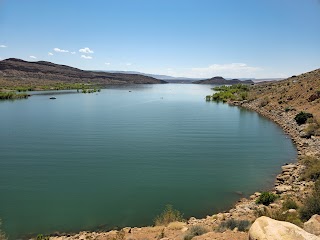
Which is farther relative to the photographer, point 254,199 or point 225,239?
point 254,199

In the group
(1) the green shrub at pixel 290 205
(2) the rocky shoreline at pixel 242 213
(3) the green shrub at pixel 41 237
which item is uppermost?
(1) the green shrub at pixel 290 205

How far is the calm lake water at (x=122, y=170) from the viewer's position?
1560cm

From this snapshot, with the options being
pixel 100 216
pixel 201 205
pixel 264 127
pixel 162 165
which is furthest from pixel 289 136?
pixel 100 216

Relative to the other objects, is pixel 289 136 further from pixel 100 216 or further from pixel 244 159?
pixel 100 216

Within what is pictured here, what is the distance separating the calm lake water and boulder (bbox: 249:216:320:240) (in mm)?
7713

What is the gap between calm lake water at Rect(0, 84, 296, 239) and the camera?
15.6 m

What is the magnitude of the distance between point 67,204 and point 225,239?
33.4 ft

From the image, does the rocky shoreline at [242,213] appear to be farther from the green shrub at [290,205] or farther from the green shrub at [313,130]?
the green shrub at [313,130]

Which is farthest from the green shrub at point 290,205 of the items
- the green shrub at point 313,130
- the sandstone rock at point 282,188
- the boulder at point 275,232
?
the green shrub at point 313,130

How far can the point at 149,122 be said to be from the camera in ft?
144

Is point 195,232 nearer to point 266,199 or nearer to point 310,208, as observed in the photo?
point 310,208

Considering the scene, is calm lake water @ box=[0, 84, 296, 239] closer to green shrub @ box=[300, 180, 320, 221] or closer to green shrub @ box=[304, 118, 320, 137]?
green shrub @ box=[304, 118, 320, 137]

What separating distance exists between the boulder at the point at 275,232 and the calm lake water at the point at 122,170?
304 inches

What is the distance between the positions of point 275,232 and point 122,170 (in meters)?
15.7
